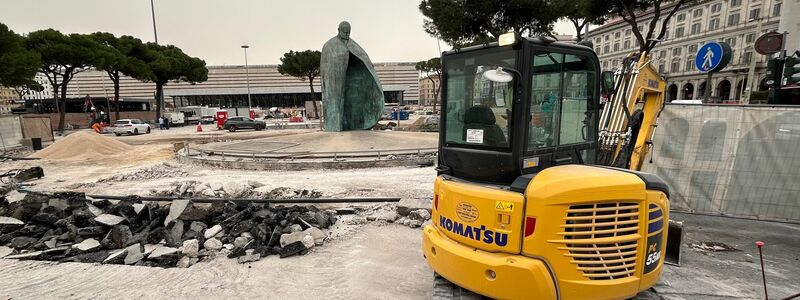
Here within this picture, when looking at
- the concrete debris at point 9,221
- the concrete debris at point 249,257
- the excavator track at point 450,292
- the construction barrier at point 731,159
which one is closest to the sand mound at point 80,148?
the concrete debris at point 9,221

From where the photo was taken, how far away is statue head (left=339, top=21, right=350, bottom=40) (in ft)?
55.9

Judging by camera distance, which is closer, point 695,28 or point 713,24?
point 713,24

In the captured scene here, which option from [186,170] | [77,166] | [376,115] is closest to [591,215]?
[186,170]

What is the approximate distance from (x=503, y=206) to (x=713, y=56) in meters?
5.92

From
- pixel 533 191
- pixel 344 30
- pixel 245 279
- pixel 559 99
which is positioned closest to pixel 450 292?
pixel 533 191

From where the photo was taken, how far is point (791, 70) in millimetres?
6793

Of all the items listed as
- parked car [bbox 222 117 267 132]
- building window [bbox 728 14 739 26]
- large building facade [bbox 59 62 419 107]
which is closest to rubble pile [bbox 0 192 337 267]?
parked car [bbox 222 117 267 132]

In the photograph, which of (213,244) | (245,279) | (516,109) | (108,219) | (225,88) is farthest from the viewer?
(225,88)

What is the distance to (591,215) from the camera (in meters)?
3.04

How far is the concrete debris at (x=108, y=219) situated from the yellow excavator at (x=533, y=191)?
5796mm

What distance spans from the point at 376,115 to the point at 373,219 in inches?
442

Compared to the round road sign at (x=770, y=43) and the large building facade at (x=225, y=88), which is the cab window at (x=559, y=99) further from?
the large building facade at (x=225, y=88)

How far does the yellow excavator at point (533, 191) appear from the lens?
306 centimetres

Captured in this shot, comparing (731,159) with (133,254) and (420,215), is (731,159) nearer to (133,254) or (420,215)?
(420,215)
